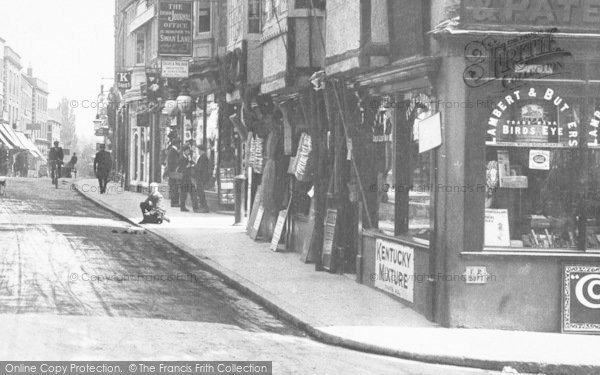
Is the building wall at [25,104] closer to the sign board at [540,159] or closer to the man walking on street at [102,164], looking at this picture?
the man walking on street at [102,164]

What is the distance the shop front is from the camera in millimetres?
10258

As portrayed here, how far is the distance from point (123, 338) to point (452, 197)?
12.1 feet

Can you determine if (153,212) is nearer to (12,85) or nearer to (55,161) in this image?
(55,161)

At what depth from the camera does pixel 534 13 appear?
10.3 metres

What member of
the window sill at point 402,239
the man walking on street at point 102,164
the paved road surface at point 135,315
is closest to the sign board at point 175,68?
the man walking on street at point 102,164

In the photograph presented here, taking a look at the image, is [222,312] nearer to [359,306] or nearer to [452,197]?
[359,306]

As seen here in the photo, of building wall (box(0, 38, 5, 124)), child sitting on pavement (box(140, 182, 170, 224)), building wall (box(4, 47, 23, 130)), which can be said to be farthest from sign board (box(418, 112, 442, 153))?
building wall (box(4, 47, 23, 130))

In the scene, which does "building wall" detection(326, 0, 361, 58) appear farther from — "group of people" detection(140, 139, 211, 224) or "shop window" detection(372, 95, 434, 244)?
"group of people" detection(140, 139, 211, 224)

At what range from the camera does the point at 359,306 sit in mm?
11531

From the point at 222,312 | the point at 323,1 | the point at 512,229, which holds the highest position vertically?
the point at 323,1

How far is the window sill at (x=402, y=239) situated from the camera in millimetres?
11211

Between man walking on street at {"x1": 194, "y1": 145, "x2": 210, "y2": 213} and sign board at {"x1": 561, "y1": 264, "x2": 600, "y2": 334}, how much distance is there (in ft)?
57.4

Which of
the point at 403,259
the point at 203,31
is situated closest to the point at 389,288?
the point at 403,259

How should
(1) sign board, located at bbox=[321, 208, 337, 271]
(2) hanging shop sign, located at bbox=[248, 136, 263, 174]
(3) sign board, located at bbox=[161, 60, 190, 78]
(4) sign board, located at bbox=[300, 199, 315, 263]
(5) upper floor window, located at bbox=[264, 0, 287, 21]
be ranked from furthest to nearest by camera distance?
(3) sign board, located at bbox=[161, 60, 190, 78]
(2) hanging shop sign, located at bbox=[248, 136, 263, 174]
(5) upper floor window, located at bbox=[264, 0, 287, 21]
(4) sign board, located at bbox=[300, 199, 315, 263]
(1) sign board, located at bbox=[321, 208, 337, 271]
